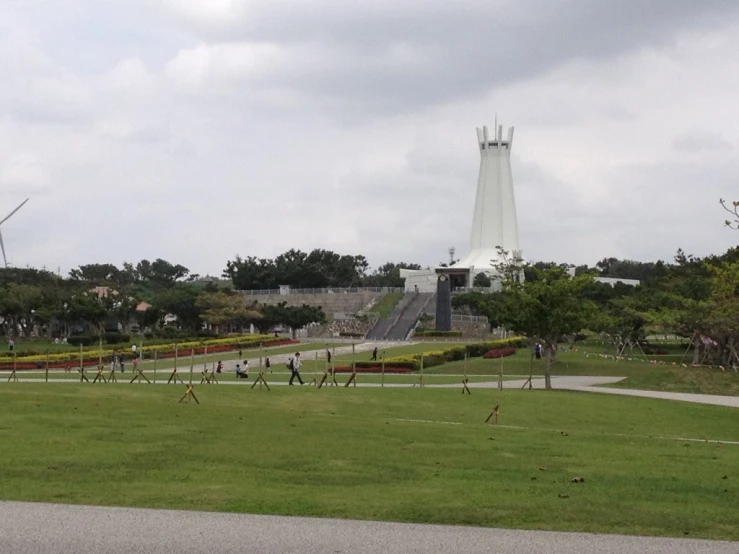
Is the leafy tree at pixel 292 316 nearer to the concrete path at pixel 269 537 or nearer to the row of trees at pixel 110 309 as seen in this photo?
the row of trees at pixel 110 309

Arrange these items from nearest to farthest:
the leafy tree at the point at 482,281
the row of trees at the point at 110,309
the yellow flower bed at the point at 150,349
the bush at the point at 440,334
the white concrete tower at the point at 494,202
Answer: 1. the yellow flower bed at the point at 150,349
2. the row of trees at the point at 110,309
3. the bush at the point at 440,334
4. the leafy tree at the point at 482,281
5. the white concrete tower at the point at 494,202

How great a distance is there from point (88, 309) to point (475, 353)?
88.8ft

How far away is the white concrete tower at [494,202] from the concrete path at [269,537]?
100725 millimetres

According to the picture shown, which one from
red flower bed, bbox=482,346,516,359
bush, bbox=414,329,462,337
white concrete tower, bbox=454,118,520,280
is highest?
white concrete tower, bbox=454,118,520,280

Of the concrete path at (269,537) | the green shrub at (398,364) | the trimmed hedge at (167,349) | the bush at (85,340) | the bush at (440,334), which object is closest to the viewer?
the concrete path at (269,537)

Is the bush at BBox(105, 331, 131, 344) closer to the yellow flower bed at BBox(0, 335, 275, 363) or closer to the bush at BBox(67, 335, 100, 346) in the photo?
the bush at BBox(67, 335, 100, 346)

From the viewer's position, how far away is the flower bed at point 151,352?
44.3 m

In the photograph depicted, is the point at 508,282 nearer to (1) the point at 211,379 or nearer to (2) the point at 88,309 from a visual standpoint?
(1) the point at 211,379

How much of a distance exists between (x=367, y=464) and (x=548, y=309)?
69.5ft

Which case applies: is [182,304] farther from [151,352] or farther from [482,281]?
[482,281]

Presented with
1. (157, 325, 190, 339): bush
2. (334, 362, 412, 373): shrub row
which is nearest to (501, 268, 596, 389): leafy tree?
(334, 362, 412, 373): shrub row

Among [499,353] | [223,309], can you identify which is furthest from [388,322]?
[499,353]

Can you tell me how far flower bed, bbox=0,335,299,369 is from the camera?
145ft

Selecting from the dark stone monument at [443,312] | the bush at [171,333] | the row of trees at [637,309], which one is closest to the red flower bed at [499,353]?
the row of trees at [637,309]
